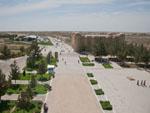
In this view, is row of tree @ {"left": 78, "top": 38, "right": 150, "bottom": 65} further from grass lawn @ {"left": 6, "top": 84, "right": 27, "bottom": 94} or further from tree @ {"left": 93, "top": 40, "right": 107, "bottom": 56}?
grass lawn @ {"left": 6, "top": 84, "right": 27, "bottom": 94}

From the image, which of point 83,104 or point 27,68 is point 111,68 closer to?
point 27,68

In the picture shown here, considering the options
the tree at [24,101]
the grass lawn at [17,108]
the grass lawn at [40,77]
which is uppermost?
the tree at [24,101]

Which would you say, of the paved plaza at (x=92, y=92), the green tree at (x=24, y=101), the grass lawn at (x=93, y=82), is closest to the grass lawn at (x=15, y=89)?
the paved plaza at (x=92, y=92)

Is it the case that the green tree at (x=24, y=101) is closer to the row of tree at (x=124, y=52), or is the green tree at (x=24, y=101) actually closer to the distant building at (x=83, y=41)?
the row of tree at (x=124, y=52)

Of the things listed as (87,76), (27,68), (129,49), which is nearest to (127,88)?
(87,76)

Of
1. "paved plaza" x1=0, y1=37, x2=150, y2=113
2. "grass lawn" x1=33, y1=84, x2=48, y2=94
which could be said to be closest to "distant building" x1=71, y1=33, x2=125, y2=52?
"paved plaza" x1=0, y1=37, x2=150, y2=113

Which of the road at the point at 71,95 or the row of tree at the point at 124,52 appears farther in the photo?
the row of tree at the point at 124,52

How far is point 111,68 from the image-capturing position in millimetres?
64625

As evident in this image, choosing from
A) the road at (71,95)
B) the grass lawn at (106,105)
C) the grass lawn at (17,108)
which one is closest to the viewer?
the grass lawn at (17,108)

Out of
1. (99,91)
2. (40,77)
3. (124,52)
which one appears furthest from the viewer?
(124,52)

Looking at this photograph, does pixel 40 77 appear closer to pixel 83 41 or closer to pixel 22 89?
pixel 22 89

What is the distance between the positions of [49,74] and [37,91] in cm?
1319

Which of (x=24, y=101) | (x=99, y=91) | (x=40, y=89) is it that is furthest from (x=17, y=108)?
(x=99, y=91)

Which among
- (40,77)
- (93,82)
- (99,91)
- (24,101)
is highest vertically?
(24,101)
